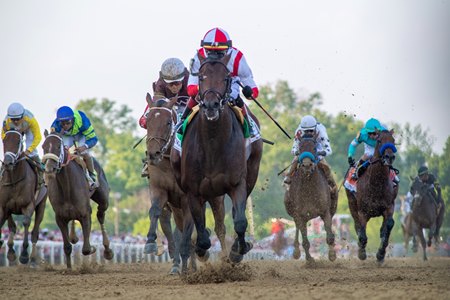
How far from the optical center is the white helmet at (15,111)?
1727 centimetres

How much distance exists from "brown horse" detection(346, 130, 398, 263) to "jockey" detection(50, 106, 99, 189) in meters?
4.73

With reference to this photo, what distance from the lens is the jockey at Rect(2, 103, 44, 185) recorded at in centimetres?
1730

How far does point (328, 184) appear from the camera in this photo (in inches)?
739

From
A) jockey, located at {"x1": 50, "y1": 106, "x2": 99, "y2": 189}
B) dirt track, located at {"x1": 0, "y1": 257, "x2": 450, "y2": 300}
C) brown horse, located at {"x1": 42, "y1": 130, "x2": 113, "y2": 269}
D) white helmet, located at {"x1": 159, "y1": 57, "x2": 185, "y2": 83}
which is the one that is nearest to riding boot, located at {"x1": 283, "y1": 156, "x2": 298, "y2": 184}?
jockey, located at {"x1": 50, "y1": 106, "x2": 99, "y2": 189}

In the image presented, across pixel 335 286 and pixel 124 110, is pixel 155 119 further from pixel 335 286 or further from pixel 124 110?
pixel 124 110

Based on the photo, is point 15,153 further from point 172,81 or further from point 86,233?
point 172,81

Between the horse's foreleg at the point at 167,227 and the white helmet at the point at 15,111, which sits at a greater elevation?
the white helmet at the point at 15,111

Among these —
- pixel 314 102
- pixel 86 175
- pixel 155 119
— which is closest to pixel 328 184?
pixel 86 175

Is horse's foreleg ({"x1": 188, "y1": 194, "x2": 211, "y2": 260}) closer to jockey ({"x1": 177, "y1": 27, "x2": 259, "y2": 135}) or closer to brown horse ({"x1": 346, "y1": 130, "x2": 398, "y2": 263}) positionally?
jockey ({"x1": 177, "y1": 27, "x2": 259, "y2": 135})

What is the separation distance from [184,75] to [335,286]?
17.0ft

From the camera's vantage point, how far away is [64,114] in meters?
16.2

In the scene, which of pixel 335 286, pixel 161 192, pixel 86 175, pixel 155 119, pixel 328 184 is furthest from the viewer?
pixel 328 184

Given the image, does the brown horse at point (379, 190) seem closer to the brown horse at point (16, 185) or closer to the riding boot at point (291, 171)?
the riding boot at point (291, 171)

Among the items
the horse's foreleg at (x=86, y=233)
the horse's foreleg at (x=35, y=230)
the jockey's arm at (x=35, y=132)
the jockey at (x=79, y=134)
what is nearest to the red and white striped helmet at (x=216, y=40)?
the jockey at (x=79, y=134)
